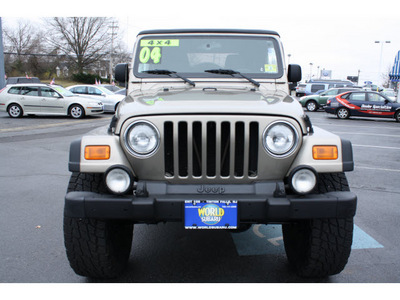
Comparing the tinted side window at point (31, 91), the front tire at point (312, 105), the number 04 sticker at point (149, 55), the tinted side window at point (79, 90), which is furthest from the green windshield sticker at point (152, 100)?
the front tire at point (312, 105)

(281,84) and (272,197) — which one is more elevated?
(281,84)

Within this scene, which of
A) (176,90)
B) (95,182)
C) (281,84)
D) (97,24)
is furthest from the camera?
(97,24)

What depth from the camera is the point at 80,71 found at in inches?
1981

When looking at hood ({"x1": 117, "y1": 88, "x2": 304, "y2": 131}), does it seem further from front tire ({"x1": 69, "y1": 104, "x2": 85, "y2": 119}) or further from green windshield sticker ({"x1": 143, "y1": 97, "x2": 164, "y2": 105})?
front tire ({"x1": 69, "y1": 104, "x2": 85, "y2": 119})

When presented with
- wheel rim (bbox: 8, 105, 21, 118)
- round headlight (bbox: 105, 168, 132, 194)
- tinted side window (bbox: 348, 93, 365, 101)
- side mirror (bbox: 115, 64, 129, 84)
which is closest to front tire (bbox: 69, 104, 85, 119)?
wheel rim (bbox: 8, 105, 21, 118)

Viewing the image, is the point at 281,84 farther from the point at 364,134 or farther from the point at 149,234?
the point at 364,134

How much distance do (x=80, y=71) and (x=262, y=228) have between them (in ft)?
165

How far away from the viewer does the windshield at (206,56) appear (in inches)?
153

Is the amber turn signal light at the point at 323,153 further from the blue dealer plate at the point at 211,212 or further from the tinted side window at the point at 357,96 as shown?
the tinted side window at the point at 357,96

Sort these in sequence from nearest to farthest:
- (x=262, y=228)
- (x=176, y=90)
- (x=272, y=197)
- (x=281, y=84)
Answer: (x=272, y=197)
(x=176, y=90)
(x=281, y=84)
(x=262, y=228)

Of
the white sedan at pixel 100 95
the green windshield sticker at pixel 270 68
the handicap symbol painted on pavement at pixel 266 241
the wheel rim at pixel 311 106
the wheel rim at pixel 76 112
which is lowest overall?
the wheel rim at pixel 311 106

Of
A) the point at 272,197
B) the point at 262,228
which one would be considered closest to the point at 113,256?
the point at 272,197

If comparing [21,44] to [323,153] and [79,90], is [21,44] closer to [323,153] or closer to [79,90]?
[79,90]

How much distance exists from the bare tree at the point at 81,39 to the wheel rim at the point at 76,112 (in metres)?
36.5
